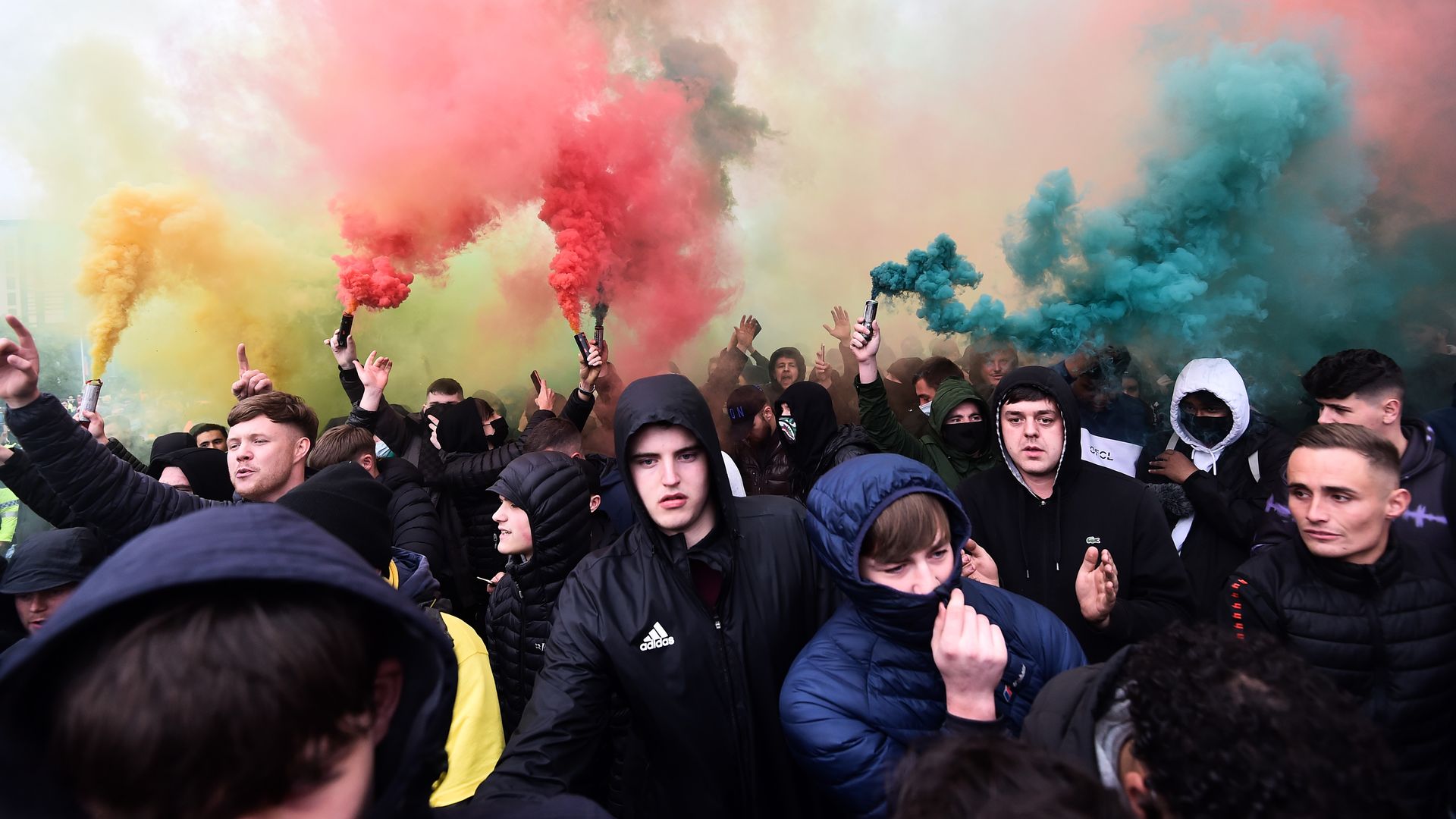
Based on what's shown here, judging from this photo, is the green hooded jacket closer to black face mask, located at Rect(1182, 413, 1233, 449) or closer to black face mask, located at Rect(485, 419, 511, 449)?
black face mask, located at Rect(1182, 413, 1233, 449)

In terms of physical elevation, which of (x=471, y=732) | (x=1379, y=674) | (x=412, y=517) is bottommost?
(x=1379, y=674)

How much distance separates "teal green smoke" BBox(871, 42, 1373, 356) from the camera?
5055mm

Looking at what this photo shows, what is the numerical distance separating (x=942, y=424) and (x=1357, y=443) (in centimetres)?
209

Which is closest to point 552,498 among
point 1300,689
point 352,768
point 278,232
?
point 352,768

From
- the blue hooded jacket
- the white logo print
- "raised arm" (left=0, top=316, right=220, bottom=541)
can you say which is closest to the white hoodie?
the blue hooded jacket

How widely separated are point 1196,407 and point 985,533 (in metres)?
1.95

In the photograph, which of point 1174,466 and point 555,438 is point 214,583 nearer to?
point 555,438

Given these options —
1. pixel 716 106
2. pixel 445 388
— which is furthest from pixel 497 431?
pixel 716 106

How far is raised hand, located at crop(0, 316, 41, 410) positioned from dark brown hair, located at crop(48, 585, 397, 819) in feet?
8.27

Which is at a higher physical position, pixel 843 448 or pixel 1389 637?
pixel 843 448

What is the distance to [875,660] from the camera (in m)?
1.97

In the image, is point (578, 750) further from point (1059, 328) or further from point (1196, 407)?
point (1059, 328)

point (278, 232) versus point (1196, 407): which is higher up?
point (278, 232)

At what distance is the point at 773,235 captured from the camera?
1029 cm
